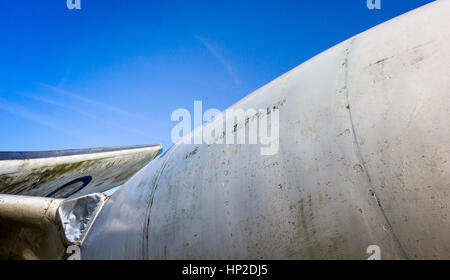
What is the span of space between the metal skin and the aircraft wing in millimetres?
2601

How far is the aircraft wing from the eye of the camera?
12.5 feet

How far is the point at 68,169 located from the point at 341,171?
15.0ft

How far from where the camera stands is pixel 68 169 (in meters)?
4.50

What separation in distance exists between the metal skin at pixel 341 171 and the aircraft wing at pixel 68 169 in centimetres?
260

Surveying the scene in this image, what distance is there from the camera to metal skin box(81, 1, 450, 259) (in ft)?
3.21

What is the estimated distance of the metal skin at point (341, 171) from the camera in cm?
98

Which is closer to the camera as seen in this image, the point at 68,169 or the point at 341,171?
the point at 341,171

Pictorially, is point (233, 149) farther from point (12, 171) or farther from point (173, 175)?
point (12, 171)

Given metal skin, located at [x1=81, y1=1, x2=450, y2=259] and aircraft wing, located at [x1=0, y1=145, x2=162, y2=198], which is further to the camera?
aircraft wing, located at [x1=0, y1=145, x2=162, y2=198]

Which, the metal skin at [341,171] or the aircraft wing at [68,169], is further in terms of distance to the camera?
the aircraft wing at [68,169]

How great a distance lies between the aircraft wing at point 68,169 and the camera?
3.80 meters
